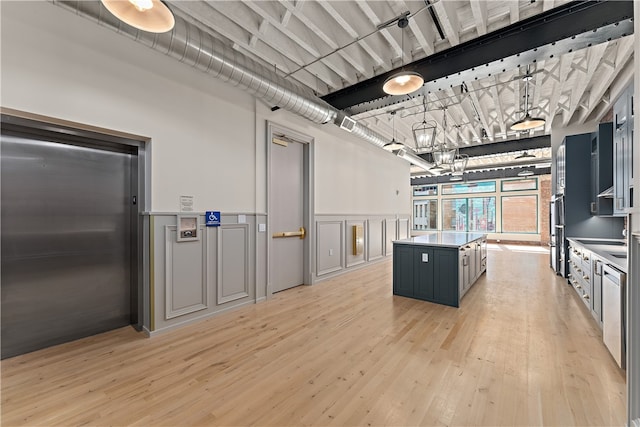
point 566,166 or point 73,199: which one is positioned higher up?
point 566,166

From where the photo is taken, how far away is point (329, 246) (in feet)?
19.4

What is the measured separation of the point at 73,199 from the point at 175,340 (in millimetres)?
1920

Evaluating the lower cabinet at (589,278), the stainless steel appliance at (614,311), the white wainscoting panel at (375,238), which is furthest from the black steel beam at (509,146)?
the stainless steel appliance at (614,311)

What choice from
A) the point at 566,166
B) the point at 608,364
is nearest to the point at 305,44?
the point at 608,364

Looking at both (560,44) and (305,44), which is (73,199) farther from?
(560,44)

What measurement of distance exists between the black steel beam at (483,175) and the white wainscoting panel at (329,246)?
8.05 meters

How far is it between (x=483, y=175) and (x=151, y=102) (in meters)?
12.7

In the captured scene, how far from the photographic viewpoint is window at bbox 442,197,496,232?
42.9 feet

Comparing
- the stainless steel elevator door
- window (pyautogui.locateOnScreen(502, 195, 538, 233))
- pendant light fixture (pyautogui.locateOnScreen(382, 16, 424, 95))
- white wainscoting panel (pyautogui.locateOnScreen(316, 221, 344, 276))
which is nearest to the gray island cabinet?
white wainscoting panel (pyautogui.locateOnScreen(316, 221, 344, 276))

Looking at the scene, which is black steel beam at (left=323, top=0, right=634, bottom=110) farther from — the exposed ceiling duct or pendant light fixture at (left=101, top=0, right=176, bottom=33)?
pendant light fixture at (left=101, top=0, right=176, bottom=33)

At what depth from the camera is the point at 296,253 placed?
5.31m

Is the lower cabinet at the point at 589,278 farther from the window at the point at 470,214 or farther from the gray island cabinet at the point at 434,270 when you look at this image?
the window at the point at 470,214

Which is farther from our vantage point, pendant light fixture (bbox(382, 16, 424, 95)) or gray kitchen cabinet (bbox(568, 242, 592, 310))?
gray kitchen cabinet (bbox(568, 242, 592, 310))

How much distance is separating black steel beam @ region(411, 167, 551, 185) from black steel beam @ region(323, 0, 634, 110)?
8.37 m
